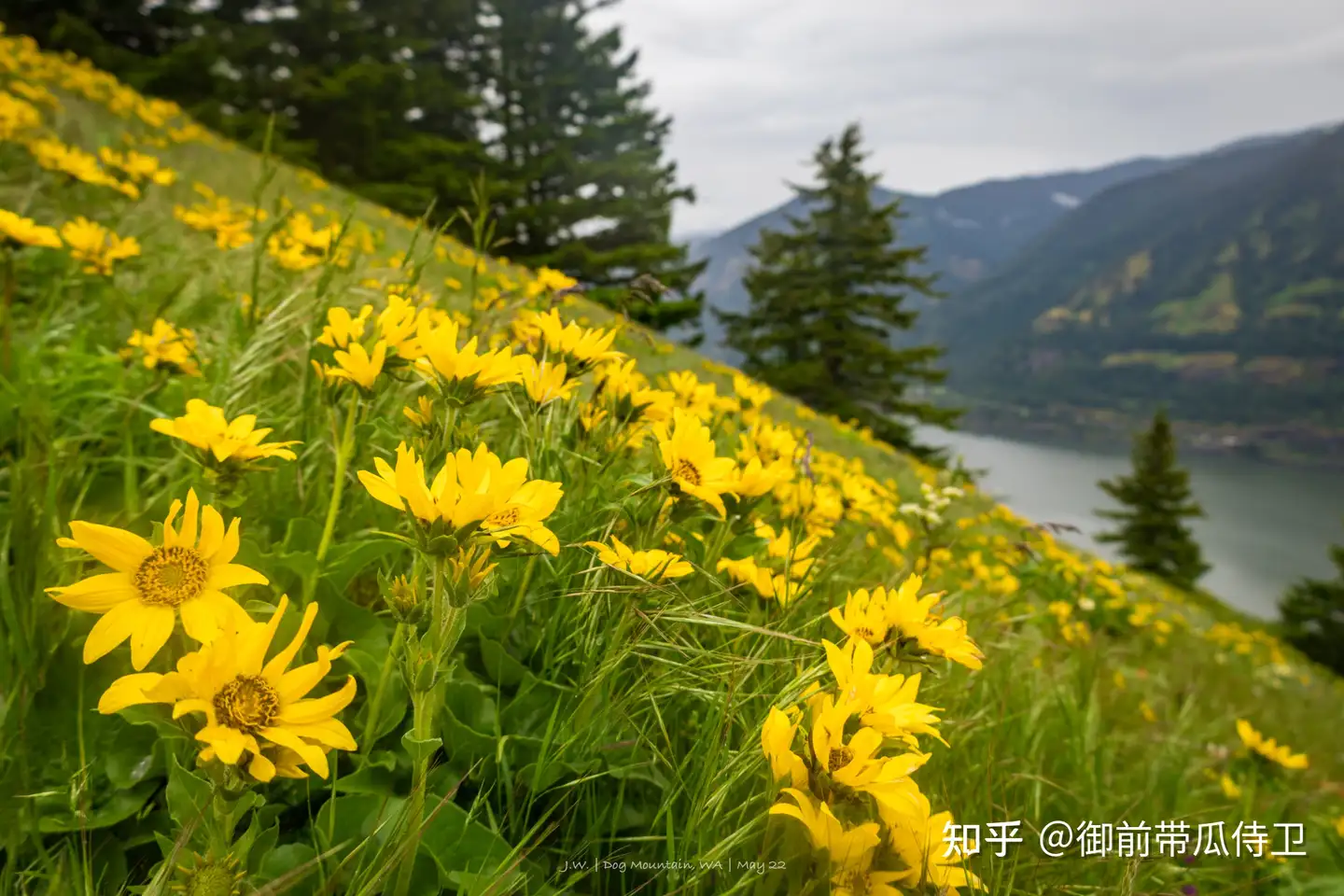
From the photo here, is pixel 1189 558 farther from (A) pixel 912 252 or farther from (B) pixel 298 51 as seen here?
(B) pixel 298 51

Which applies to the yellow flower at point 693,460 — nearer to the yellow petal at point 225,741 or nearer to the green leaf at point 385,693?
the green leaf at point 385,693

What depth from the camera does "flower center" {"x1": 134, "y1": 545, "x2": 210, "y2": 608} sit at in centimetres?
72

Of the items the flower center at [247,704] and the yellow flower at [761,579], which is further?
the yellow flower at [761,579]

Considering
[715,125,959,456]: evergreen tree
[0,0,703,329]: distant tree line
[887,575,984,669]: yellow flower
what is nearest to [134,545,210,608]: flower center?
[887,575,984,669]: yellow flower

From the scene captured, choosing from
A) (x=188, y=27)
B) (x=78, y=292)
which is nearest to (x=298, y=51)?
(x=188, y=27)

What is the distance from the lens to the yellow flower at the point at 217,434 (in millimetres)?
968

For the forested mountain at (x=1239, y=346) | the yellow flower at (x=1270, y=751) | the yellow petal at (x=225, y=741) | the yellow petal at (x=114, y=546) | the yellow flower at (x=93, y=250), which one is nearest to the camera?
the yellow petal at (x=225, y=741)

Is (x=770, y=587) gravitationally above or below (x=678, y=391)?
below

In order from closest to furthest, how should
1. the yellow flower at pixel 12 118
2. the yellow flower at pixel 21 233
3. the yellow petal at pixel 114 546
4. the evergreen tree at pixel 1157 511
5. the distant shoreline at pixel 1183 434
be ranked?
the yellow petal at pixel 114 546
the yellow flower at pixel 21 233
the yellow flower at pixel 12 118
the evergreen tree at pixel 1157 511
the distant shoreline at pixel 1183 434

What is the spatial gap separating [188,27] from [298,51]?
8.23ft

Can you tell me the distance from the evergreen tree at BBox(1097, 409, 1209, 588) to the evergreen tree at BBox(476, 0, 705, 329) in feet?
70.9

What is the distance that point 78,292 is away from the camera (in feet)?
8.45

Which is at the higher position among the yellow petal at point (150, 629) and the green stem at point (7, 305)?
the green stem at point (7, 305)

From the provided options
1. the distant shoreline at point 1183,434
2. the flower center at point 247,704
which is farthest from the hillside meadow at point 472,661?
the distant shoreline at point 1183,434
